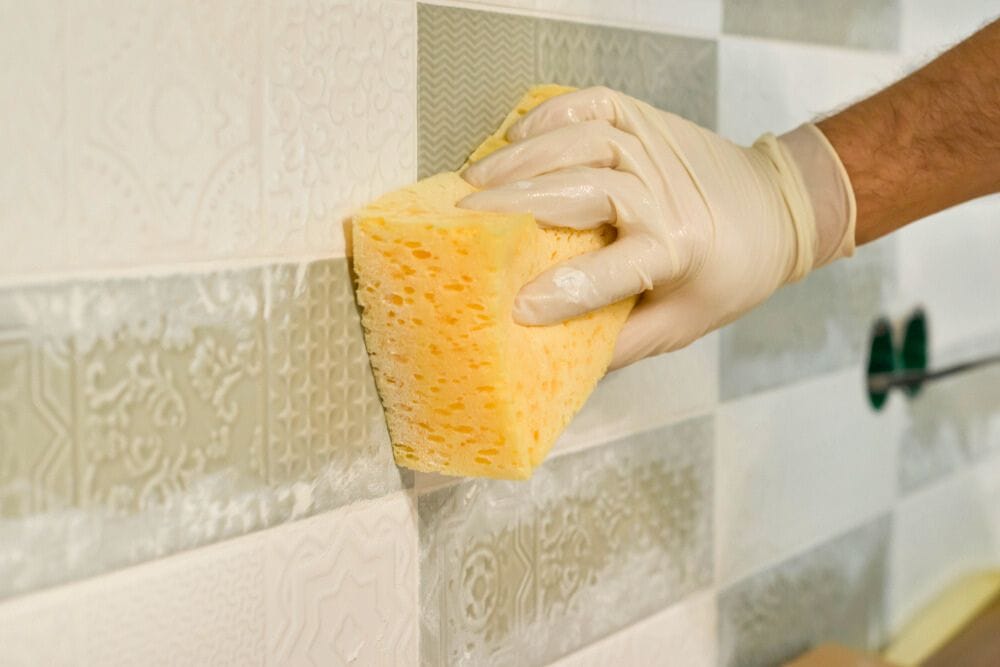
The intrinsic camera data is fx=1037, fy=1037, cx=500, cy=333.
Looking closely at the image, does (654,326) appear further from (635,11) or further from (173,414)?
(173,414)

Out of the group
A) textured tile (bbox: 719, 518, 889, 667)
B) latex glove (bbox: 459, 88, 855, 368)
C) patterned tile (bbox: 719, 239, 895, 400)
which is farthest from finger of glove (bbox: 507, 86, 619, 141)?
textured tile (bbox: 719, 518, 889, 667)

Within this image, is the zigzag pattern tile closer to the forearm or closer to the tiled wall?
the tiled wall

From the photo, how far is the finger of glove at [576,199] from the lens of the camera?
87 centimetres

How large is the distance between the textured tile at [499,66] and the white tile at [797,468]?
46 cm

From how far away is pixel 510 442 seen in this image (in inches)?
33.8

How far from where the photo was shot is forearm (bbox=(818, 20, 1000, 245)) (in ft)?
3.62

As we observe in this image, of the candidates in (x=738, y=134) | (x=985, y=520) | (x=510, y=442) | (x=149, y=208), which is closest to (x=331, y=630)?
(x=510, y=442)

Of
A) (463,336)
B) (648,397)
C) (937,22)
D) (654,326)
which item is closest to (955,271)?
(937,22)

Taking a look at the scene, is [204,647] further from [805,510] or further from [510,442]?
[805,510]

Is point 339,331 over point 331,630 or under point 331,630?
over

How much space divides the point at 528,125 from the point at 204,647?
0.52 m

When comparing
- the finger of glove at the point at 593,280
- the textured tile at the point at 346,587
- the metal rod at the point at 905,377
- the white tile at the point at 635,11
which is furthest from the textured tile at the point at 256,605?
the metal rod at the point at 905,377

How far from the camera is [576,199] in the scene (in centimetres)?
89

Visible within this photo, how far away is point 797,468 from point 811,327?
0.67 ft
